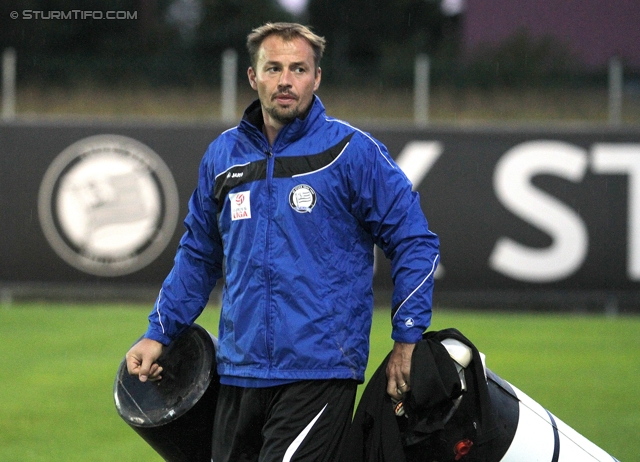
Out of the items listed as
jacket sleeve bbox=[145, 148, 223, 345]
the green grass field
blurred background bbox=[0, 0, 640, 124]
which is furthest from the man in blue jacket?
blurred background bbox=[0, 0, 640, 124]

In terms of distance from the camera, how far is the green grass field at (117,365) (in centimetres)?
649

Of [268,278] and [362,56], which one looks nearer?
[268,278]

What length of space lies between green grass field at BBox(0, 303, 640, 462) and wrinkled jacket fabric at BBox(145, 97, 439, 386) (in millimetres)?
2407

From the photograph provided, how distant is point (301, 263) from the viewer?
3990 millimetres

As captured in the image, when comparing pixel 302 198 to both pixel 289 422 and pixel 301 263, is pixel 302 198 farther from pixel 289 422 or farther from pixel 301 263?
pixel 289 422

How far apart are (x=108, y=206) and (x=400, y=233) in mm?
8399

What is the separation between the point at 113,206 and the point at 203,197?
7.86m

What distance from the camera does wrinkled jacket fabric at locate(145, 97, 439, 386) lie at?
3955 mm

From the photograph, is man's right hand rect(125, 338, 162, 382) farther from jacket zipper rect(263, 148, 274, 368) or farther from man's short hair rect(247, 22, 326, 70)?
man's short hair rect(247, 22, 326, 70)

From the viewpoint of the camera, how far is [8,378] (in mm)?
8367

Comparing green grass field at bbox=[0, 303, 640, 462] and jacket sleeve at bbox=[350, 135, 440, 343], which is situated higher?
jacket sleeve at bbox=[350, 135, 440, 343]

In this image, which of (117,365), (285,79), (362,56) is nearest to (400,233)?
(285,79)

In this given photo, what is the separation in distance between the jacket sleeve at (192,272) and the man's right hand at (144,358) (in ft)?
0.11

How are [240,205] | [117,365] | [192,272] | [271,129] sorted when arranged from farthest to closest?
[117,365] → [192,272] → [271,129] → [240,205]
